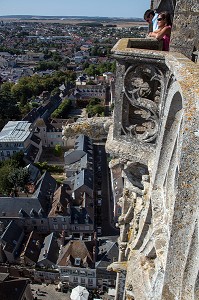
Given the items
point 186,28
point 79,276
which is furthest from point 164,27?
point 79,276

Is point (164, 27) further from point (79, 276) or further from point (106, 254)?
point (79, 276)

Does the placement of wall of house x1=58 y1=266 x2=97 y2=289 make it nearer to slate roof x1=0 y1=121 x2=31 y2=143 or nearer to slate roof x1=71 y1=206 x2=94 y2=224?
slate roof x1=71 y1=206 x2=94 y2=224

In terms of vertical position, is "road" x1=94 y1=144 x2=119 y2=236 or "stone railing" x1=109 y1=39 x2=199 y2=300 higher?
"stone railing" x1=109 y1=39 x2=199 y2=300

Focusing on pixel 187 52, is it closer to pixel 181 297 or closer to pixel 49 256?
pixel 181 297

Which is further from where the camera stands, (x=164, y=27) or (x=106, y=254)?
(x=106, y=254)

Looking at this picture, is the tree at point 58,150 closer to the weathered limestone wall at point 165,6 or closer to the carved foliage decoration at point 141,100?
the weathered limestone wall at point 165,6

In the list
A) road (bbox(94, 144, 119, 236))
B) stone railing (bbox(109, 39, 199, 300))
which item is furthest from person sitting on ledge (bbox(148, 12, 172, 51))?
road (bbox(94, 144, 119, 236))

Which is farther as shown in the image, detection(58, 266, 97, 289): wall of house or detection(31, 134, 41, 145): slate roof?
detection(31, 134, 41, 145): slate roof

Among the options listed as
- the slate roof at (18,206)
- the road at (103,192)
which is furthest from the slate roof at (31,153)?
the slate roof at (18,206)
